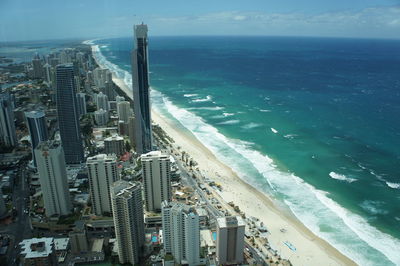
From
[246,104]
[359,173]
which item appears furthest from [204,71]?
[359,173]

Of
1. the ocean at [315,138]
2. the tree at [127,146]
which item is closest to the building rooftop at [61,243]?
the tree at [127,146]

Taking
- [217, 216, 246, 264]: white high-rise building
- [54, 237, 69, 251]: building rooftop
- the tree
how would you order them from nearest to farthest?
1. [217, 216, 246, 264]: white high-rise building
2. [54, 237, 69, 251]: building rooftop
3. the tree

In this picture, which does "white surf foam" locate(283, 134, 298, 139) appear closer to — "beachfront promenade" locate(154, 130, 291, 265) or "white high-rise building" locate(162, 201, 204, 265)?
"beachfront promenade" locate(154, 130, 291, 265)

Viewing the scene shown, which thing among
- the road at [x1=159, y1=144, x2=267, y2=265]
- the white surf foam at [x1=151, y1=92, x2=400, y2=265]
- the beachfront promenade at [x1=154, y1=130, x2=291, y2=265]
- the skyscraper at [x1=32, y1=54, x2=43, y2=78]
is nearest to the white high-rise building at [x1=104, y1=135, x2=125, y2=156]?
the beachfront promenade at [x1=154, y1=130, x2=291, y2=265]

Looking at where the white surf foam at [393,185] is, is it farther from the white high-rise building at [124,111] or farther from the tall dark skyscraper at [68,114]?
the white high-rise building at [124,111]

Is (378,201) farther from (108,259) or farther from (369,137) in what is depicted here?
(108,259)

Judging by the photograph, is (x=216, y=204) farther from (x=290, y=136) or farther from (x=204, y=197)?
(x=290, y=136)
